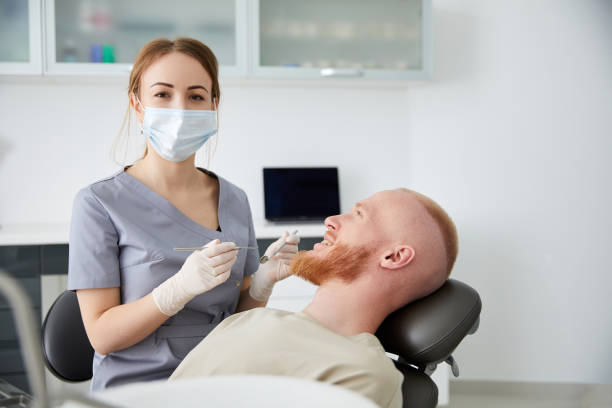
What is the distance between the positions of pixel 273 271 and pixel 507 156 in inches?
65.3

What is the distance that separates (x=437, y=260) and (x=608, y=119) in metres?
1.92

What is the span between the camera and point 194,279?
1.11 meters

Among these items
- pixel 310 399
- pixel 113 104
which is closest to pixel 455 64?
pixel 113 104

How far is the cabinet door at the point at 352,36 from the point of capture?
2486 millimetres

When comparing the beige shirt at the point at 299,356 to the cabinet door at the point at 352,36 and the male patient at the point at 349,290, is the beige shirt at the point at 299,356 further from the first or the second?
the cabinet door at the point at 352,36

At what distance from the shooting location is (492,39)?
2609mm

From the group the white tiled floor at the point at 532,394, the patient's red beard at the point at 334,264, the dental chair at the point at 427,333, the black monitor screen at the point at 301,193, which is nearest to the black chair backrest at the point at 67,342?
the patient's red beard at the point at 334,264

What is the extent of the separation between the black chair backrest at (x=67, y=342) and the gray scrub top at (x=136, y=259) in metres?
0.10

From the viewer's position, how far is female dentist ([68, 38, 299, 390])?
45.9 inches

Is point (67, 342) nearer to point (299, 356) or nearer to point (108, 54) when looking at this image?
point (299, 356)

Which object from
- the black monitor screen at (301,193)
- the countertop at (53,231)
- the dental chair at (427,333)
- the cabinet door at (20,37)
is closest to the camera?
the dental chair at (427,333)

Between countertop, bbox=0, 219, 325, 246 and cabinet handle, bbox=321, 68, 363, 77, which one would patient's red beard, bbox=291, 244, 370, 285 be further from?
cabinet handle, bbox=321, 68, 363, 77

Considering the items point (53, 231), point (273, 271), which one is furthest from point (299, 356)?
point (53, 231)

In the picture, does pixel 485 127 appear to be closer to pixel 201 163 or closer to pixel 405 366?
pixel 201 163
